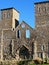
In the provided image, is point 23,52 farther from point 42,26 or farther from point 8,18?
point 8,18

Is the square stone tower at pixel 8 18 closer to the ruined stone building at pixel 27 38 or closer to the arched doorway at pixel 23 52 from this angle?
the ruined stone building at pixel 27 38

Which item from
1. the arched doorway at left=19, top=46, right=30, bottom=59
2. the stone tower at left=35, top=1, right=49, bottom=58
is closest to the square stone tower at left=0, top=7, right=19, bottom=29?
the arched doorway at left=19, top=46, right=30, bottom=59

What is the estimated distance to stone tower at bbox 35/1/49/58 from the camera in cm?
5062

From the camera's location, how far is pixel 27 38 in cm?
5278

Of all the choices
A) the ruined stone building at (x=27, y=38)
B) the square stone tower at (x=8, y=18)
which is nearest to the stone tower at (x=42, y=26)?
the ruined stone building at (x=27, y=38)

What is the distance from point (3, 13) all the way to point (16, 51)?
30.6 ft

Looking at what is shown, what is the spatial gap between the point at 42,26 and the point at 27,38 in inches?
153

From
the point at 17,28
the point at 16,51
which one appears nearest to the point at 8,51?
the point at 16,51

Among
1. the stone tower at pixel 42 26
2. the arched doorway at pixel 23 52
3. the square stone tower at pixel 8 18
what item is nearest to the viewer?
the stone tower at pixel 42 26

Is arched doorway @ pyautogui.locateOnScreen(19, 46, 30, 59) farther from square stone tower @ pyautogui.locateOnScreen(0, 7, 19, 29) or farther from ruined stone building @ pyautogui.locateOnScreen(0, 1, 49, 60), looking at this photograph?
square stone tower @ pyautogui.locateOnScreen(0, 7, 19, 29)

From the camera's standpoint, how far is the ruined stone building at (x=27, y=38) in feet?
167

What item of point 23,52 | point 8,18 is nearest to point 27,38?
point 23,52

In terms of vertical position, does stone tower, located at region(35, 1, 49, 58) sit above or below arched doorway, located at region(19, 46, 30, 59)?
above

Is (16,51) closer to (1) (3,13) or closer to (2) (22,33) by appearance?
(2) (22,33)
